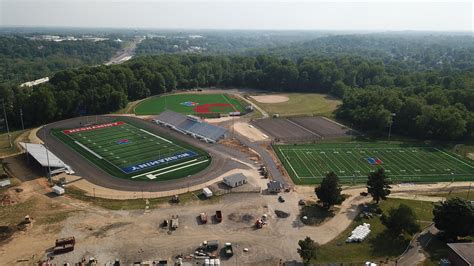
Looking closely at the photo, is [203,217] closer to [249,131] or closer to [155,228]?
[155,228]

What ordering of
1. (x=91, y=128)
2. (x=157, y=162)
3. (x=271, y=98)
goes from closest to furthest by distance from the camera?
(x=157, y=162)
(x=91, y=128)
(x=271, y=98)

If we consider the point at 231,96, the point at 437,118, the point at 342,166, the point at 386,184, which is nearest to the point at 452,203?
the point at 386,184

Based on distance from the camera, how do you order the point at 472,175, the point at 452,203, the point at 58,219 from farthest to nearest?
1. the point at 472,175
2. the point at 58,219
3. the point at 452,203

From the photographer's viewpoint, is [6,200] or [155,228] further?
[6,200]

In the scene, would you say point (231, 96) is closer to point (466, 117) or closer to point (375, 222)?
point (466, 117)

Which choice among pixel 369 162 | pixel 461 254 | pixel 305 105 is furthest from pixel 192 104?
pixel 461 254

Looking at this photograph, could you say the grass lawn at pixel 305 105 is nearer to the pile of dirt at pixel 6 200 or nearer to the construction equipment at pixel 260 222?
the construction equipment at pixel 260 222
